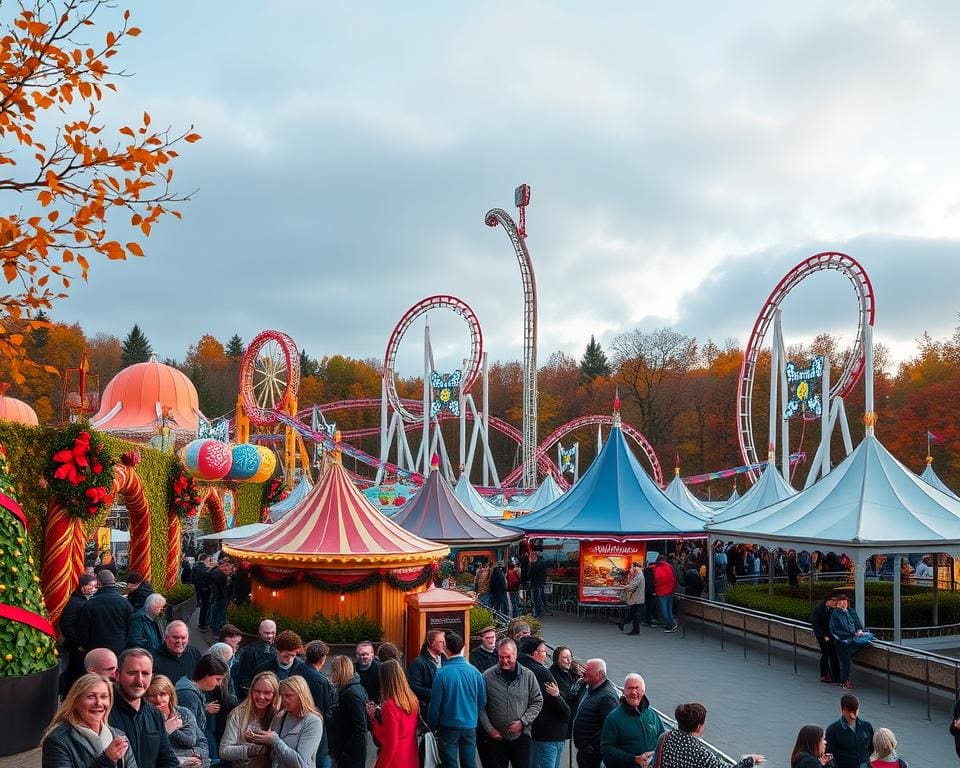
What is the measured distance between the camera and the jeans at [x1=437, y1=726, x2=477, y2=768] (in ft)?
19.2

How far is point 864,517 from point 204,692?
10325 millimetres

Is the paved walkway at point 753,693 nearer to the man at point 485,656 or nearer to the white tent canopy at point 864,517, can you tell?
the white tent canopy at point 864,517

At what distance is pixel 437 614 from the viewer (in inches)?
377

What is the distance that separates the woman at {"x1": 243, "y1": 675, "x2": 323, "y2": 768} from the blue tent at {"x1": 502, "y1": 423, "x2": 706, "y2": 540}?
12191 mm

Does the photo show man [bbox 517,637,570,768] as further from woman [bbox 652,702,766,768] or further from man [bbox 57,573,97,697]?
man [bbox 57,573,97,697]

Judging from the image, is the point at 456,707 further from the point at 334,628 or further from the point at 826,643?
the point at 826,643

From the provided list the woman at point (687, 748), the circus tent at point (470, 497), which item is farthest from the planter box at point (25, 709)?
the circus tent at point (470, 497)

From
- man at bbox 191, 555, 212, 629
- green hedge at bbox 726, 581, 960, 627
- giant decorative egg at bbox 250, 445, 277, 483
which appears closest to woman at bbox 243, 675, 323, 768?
green hedge at bbox 726, 581, 960, 627

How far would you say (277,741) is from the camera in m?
4.40

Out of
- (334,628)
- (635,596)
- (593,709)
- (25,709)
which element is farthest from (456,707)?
(635,596)

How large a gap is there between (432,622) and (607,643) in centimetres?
515

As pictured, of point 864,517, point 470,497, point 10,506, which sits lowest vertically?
point 470,497

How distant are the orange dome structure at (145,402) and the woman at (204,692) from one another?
3870 cm

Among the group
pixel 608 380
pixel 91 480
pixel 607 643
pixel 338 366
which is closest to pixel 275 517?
pixel 607 643
